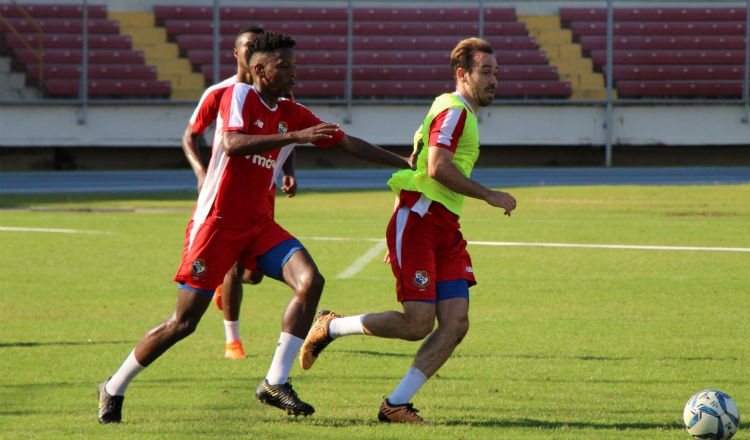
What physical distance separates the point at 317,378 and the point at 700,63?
2874cm

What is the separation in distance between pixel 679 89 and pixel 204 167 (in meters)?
27.2

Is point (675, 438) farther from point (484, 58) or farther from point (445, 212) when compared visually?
point (484, 58)

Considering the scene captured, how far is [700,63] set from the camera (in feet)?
105

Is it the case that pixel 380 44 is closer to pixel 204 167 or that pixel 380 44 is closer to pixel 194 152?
pixel 194 152

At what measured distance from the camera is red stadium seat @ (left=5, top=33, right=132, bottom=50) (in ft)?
101

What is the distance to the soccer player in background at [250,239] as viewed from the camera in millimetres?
5012

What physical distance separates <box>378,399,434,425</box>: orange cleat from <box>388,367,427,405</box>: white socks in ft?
0.08

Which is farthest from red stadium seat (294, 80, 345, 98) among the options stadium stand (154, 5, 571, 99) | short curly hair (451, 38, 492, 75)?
short curly hair (451, 38, 492, 75)

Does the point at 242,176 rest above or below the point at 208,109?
below

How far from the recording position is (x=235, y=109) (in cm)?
496

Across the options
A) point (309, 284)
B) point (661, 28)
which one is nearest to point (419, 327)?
point (309, 284)

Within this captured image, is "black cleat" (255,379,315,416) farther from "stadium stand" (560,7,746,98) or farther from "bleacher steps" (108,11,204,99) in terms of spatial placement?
"stadium stand" (560,7,746,98)

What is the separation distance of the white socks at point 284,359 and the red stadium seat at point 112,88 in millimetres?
25867

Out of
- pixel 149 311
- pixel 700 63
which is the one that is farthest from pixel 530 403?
pixel 700 63
